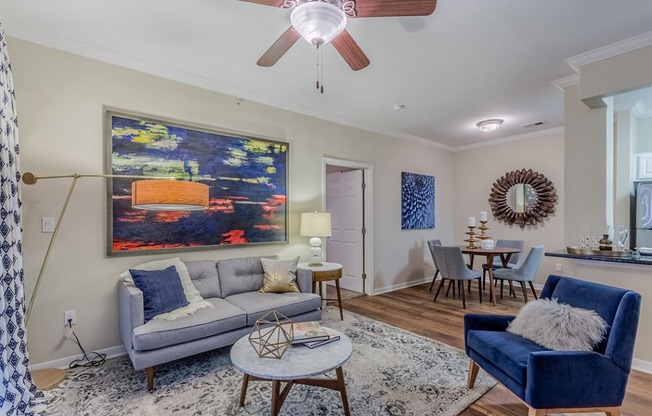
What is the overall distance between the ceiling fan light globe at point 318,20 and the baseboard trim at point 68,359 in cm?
297

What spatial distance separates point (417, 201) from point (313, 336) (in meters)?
4.07

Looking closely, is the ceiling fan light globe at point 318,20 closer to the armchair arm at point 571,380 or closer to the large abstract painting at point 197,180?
the large abstract painting at point 197,180

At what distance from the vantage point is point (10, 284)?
1.97 m

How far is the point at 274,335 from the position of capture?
2.10 m

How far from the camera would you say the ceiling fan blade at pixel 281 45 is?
75.3 inches

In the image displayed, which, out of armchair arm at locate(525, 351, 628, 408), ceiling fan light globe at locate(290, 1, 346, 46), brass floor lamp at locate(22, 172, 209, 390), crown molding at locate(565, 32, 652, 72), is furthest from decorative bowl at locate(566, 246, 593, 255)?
brass floor lamp at locate(22, 172, 209, 390)

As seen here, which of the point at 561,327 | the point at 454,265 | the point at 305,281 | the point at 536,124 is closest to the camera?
the point at 561,327

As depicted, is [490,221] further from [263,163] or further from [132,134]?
[132,134]

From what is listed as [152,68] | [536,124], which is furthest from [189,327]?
[536,124]

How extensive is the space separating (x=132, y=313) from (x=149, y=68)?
2.17m

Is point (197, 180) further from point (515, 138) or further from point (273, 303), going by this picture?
point (515, 138)

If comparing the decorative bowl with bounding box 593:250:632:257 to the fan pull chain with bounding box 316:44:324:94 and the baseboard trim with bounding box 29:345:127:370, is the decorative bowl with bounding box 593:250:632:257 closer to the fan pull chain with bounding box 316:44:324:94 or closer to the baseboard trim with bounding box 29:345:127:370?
the fan pull chain with bounding box 316:44:324:94

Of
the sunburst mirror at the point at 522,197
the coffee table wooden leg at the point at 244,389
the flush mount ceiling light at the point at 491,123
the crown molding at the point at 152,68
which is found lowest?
the coffee table wooden leg at the point at 244,389

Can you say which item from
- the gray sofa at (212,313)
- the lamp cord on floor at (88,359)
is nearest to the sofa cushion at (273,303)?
the gray sofa at (212,313)
